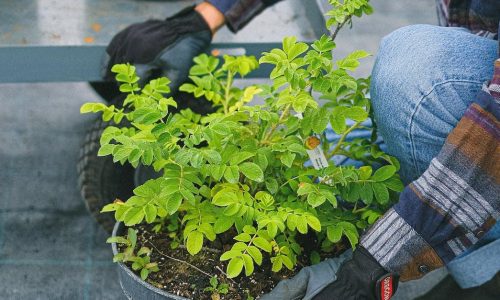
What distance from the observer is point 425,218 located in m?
1.24

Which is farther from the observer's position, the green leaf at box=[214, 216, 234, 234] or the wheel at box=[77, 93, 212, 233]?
the wheel at box=[77, 93, 212, 233]

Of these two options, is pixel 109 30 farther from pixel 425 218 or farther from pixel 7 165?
pixel 425 218

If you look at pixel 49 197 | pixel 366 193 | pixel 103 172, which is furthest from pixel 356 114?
pixel 49 197

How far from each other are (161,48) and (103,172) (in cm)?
33

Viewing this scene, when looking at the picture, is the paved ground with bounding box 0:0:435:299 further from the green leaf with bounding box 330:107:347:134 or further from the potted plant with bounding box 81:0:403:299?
the green leaf with bounding box 330:107:347:134

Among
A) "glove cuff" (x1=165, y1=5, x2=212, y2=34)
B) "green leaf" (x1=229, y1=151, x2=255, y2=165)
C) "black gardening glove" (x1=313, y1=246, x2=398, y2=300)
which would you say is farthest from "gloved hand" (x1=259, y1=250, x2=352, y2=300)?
"glove cuff" (x1=165, y1=5, x2=212, y2=34)

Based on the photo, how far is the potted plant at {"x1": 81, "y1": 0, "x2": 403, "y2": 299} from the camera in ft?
4.02

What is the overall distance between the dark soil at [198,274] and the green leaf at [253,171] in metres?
0.21

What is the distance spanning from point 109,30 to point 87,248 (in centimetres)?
65

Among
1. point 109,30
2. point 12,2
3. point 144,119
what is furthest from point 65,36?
point 144,119

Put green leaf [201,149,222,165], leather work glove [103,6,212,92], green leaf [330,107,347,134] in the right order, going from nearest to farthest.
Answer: green leaf [201,149,222,165]
green leaf [330,107,347,134]
leather work glove [103,6,212,92]

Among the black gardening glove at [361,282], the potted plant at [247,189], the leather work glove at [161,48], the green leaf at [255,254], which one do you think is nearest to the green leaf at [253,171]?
the potted plant at [247,189]

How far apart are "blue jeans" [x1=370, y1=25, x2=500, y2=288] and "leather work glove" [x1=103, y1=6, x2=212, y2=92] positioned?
0.52 metres

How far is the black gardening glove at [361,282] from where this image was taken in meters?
1.25
